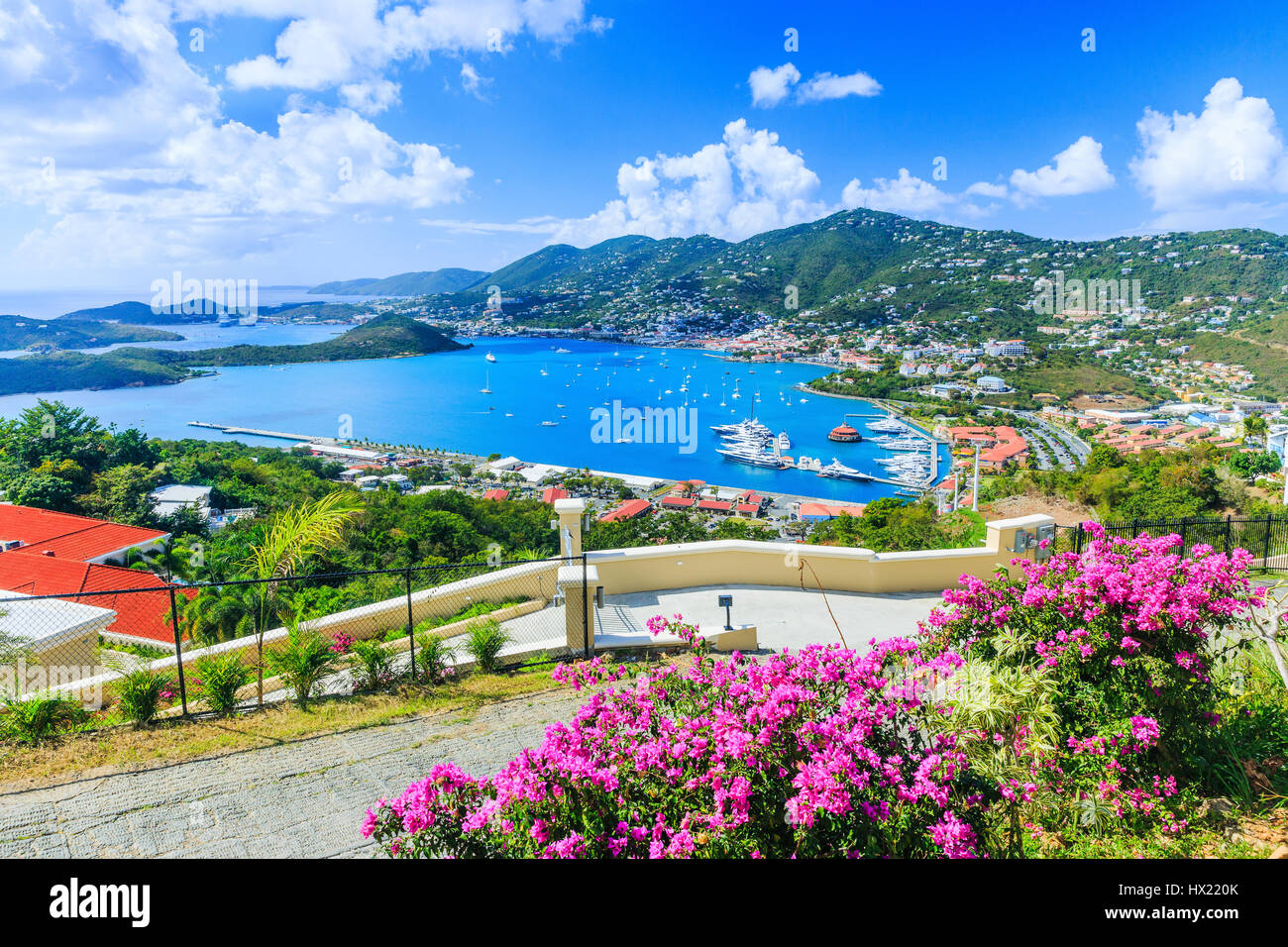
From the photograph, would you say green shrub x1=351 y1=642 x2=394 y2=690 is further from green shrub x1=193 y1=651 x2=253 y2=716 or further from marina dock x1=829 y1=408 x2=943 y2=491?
marina dock x1=829 y1=408 x2=943 y2=491

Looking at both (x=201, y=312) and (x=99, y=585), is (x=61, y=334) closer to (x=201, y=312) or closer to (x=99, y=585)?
(x=201, y=312)

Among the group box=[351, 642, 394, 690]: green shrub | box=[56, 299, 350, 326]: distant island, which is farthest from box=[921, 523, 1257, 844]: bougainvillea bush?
box=[56, 299, 350, 326]: distant island

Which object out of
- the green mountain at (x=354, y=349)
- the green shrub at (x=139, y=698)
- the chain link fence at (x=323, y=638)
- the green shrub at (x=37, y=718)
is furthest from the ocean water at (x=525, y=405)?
the green shrub at (x=37, y=718)

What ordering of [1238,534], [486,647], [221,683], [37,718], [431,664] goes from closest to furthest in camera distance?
[37,718] → [221,683] → [431,664] → [486,647] → [1238,534]

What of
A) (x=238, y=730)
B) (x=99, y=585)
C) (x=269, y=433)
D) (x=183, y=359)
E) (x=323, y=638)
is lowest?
(x=269, y=433)

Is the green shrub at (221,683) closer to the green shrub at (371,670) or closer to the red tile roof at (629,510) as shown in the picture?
the green shrub at (371,670)

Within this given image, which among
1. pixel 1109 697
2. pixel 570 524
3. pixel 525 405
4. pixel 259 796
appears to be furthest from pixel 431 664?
pixel 525 405
